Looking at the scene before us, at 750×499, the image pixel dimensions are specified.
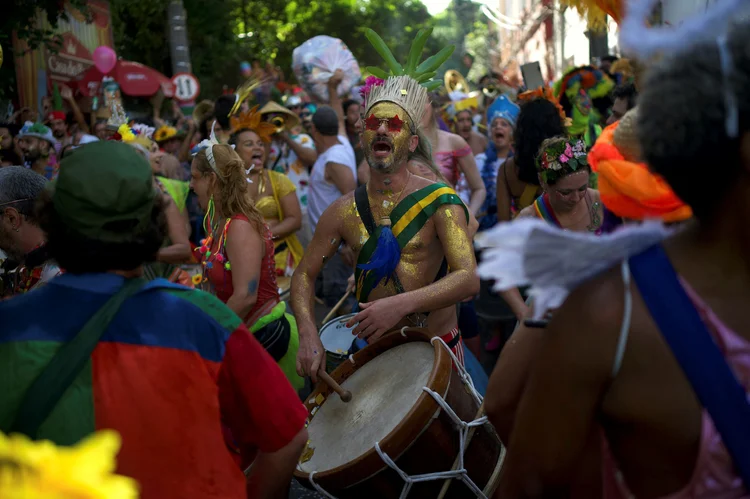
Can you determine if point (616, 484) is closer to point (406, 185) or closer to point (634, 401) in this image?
point (634, 401)

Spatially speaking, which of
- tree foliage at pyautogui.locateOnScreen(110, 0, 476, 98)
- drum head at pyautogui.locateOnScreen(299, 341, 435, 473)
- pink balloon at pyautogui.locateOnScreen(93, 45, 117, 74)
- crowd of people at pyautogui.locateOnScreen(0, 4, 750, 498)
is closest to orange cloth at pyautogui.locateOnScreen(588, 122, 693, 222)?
crowd of people at pyautogui.locateOnScreen(0, 4, 750, 498)

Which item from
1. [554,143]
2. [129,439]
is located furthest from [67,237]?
[554,143]

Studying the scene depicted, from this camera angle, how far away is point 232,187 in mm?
4234

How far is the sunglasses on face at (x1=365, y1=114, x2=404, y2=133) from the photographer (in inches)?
156

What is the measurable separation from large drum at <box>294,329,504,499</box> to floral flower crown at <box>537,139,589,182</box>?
169cm

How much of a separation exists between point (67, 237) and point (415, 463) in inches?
55.4

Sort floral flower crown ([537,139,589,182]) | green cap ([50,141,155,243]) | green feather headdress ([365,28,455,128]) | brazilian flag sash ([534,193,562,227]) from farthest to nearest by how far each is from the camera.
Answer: brazilian flag sash ([534,193,562,227])
floral flower crown ([537,139,589,182])
green feather headdress ([365,28,455,128])
green cap ([50,141,155,243])

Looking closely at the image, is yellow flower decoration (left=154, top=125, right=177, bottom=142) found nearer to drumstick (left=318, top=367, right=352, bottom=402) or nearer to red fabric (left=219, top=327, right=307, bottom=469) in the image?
drumstick (left=318, top=367, right=352, bottom=402)

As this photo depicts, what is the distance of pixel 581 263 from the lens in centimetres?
152

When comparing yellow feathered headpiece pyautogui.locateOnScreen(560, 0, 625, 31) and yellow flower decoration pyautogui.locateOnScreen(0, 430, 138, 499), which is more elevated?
yellow feathered headpiece pyautogui.locateOnScreen(560, 0, 625, 31)

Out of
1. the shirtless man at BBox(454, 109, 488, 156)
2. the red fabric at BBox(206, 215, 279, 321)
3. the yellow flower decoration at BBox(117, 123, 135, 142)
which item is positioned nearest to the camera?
the red fabric at BBox(206, 215, 279, 321)

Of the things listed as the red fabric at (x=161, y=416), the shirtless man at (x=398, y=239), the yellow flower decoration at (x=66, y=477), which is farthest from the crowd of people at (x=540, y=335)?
the shirtless man at (x=398, y=239)

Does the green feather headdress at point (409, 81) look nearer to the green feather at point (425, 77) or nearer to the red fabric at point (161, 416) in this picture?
the green feather at point (425, 77)

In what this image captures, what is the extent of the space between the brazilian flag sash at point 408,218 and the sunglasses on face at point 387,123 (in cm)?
36
